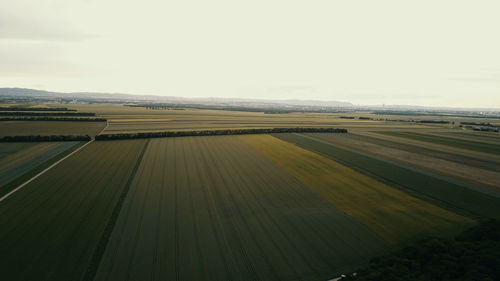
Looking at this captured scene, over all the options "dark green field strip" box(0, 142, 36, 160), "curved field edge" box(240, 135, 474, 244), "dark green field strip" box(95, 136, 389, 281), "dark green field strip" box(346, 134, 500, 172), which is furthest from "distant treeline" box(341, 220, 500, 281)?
"dark green field strip" box(0, 142, 36, 160)

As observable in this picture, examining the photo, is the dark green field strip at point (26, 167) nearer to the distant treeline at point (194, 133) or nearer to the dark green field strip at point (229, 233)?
the distant treeline at point (194, 133)

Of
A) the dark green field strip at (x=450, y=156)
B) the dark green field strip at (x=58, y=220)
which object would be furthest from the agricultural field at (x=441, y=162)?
the dark green field strip at (x=58, y=220)

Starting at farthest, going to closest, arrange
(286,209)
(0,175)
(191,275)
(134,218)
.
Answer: (0,175) < (286,209) < (134,218) < (191,275)

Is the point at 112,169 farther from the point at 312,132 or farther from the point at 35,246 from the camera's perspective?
the point at 312,132

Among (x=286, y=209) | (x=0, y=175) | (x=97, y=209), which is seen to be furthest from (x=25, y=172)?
(x=286, y=209)

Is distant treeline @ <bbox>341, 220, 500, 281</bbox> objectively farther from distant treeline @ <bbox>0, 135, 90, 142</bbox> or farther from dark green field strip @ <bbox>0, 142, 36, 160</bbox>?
Result: distant treeline @ <bbox>0, 135, 90, 142</bbox>

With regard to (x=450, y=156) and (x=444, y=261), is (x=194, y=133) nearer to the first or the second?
(x=444, y=261)

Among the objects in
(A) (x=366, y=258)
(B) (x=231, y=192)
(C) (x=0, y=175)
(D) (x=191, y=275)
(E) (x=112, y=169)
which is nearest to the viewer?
(D) (x=191, y=275)
